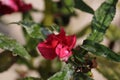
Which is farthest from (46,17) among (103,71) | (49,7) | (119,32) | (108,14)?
(108,14)

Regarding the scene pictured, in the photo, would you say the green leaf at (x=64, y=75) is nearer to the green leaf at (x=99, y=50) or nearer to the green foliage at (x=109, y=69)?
the green leaf at (x=99, y=50)

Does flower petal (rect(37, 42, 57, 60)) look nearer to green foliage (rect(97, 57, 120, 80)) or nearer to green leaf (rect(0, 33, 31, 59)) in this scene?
green leaf (rect(0, 33, 31, 59))

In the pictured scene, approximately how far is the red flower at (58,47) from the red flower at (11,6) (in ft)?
1.07

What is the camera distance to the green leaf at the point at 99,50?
0.84 meters

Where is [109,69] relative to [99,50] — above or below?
below

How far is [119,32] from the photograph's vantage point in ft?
4.71

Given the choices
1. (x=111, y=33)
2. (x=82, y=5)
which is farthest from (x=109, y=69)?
(x=111, y=33)

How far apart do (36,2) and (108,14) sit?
45.3 inches

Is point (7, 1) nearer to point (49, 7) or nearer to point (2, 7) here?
point (2, 7)

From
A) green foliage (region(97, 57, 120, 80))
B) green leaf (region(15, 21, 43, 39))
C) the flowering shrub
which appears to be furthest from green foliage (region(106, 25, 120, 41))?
green leaf (region(15, 21, 43, 39))

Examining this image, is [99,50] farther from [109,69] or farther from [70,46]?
[109,69]

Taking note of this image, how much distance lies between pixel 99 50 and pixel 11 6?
0.44 meters

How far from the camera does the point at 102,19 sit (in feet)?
3.04

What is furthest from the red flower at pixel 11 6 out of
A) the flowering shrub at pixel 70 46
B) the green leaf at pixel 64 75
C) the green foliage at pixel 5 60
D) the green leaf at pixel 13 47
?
the green leaf at pixel 64 75
